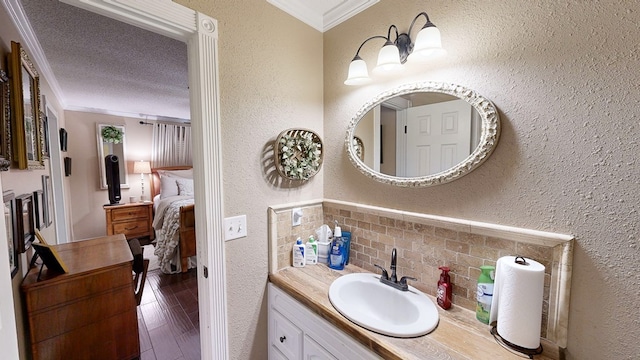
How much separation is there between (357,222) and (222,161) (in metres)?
0.84

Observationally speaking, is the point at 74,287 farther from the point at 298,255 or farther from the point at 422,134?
the point at 422,134

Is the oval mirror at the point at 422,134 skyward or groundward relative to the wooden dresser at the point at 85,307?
skyward

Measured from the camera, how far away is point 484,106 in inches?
38.3

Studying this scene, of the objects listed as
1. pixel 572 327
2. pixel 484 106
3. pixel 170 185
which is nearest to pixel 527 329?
pixel 572 327

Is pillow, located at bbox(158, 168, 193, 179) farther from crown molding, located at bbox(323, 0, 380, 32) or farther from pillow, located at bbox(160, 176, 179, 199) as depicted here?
crown molding, located at bbox(323, 0, 380, 32)

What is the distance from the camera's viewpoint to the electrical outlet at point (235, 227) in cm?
119

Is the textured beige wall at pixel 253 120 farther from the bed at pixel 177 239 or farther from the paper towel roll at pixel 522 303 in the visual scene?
the bed at pixel 177 239

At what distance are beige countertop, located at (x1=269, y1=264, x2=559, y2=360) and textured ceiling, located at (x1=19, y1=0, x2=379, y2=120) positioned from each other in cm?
157

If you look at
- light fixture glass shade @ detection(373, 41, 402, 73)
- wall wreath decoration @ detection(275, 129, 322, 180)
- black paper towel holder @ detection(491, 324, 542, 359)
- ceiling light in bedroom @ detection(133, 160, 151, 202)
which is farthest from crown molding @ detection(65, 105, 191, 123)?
black paper towel holder @ detection(491, 324, 542, 359)

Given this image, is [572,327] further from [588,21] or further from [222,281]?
[222,281]

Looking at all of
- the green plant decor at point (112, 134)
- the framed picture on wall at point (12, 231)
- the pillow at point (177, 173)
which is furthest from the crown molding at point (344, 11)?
the green plant decor at point (112, 134)

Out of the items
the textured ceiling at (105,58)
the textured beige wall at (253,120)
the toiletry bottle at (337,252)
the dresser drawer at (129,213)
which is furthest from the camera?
the dresser drawer at (129,213)

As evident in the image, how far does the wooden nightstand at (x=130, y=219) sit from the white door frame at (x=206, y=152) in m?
4.11

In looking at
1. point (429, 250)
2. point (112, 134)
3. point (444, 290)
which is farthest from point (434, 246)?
point (112, 134)
